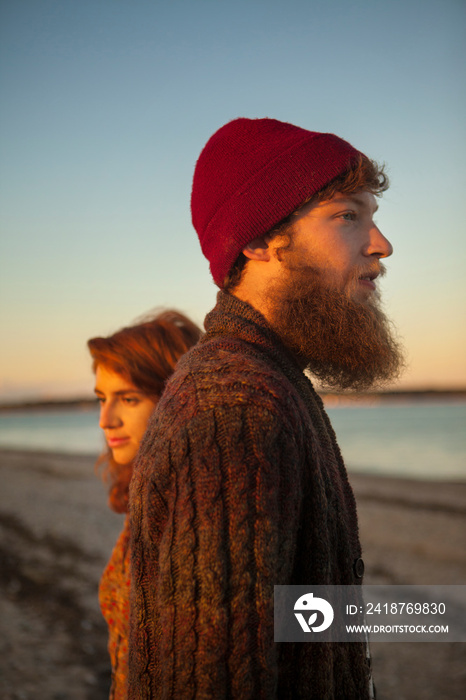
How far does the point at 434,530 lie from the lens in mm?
11469

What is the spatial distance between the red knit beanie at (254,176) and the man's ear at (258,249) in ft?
0.07

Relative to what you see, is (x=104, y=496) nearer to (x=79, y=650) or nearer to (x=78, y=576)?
(x=78, y=576)

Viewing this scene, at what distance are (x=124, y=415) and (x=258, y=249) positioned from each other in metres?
1.52

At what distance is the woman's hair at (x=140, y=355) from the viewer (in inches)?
114

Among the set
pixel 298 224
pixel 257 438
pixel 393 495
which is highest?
pixel 393 495

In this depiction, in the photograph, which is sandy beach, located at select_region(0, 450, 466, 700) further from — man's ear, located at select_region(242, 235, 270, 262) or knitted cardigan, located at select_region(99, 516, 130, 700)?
man's ear, located at select_region(242, 235, 270, 262)

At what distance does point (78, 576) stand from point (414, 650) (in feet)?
15.1

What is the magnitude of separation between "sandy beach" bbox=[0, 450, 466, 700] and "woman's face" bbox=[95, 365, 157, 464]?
287 centimetres

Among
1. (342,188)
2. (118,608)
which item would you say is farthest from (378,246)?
(118,608)

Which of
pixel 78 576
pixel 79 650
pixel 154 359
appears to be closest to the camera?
pixel 154 359

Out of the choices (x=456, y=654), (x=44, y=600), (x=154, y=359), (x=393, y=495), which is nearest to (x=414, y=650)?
(x=456, y=654)

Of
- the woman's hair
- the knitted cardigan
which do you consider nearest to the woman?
the woman's hair

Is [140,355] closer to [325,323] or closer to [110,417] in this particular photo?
[110,417]

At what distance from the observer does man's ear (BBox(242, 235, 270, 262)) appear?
1709 mm
